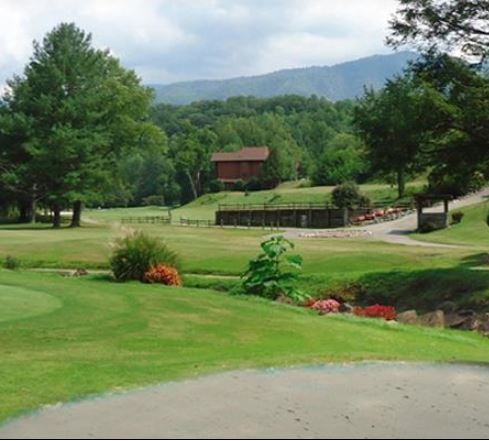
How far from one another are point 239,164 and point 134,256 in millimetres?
134933

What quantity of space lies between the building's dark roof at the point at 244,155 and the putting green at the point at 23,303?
14012cm

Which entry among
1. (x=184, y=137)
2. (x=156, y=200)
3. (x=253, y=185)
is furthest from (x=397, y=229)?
(x=184, y=137)

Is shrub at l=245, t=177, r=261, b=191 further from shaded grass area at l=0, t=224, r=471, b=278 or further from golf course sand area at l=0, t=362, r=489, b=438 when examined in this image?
golf course sand area at l=0, t=362, r=489, b=438

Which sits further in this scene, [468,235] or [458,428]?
[468,235]

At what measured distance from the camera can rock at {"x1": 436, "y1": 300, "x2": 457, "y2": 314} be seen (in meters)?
23.1

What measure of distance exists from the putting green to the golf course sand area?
6.31 meters

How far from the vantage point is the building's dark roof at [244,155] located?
527 feet

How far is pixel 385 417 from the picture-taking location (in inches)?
333

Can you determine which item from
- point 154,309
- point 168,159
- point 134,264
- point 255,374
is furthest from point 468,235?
point 168,159

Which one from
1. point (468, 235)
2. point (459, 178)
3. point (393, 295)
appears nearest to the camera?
point (393, 295)

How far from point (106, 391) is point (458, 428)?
383 centimetres

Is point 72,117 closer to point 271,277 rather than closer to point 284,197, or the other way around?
point 284,197

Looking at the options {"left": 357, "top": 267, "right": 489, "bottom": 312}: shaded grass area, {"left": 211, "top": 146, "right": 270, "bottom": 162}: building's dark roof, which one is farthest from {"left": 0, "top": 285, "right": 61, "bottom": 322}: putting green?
{"left": 211, "top": 146, "right": 270, "bottom": 162}: building's dark roof

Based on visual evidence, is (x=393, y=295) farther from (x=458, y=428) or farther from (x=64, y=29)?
(x=64, y=29)
